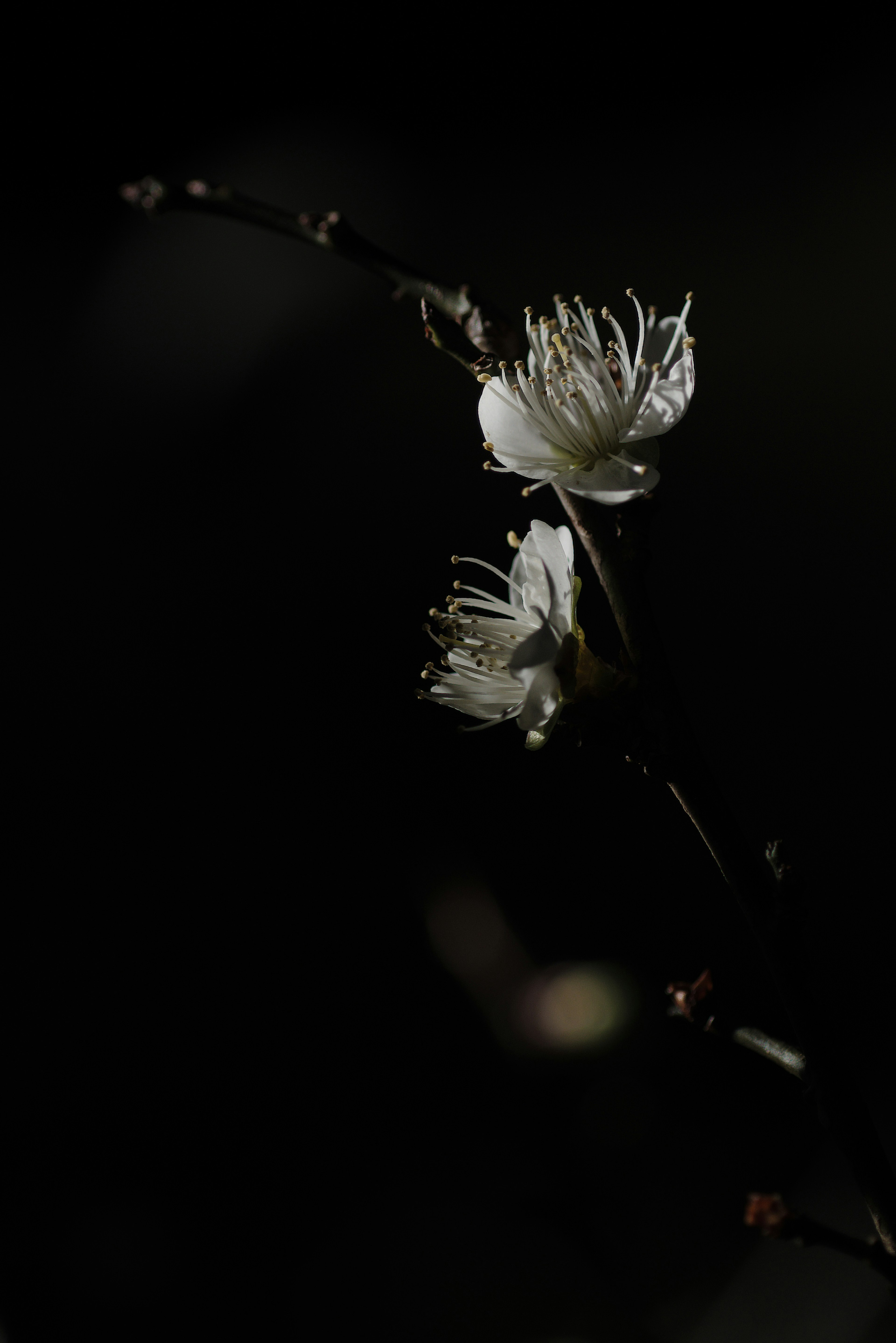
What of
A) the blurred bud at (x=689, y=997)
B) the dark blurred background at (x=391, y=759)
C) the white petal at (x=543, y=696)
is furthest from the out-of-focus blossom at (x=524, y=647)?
the dark blurred background at (x=391, y=759)

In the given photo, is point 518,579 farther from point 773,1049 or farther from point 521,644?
point 773,1049

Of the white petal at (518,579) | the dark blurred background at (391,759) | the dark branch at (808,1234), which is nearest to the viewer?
the dark branch at (808,1234)

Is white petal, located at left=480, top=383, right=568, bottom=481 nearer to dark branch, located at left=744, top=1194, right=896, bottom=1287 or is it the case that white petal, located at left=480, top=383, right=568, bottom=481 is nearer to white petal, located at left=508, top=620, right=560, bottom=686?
white petal, located at left=508, top=620, right=560, bottom=686

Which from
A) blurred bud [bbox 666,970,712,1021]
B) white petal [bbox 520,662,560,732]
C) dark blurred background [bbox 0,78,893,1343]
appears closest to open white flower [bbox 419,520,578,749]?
white petal [bbox 520,662,560,732]

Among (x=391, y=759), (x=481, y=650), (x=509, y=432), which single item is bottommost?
(x=391, y=759)

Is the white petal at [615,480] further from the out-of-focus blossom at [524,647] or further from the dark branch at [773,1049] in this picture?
the dark branch at [773,1049]

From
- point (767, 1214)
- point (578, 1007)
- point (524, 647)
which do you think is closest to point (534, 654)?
point (524, 647)
